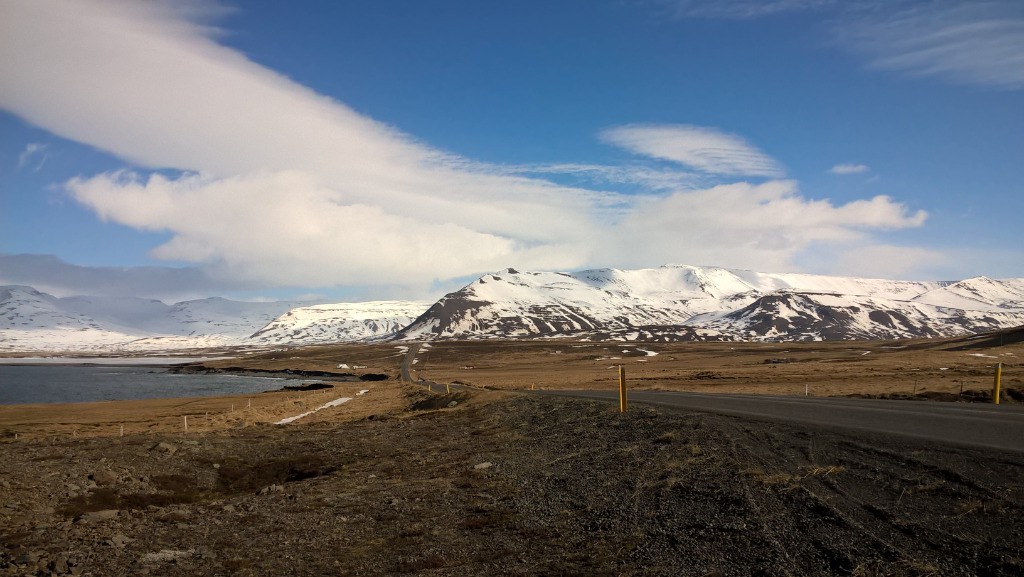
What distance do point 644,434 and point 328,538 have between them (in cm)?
1243

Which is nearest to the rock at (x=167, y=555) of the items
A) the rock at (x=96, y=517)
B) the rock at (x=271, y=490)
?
the rock at (x=96, y=517)

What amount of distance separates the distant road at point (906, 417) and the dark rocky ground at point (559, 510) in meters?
1.62

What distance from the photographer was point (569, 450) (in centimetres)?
2084

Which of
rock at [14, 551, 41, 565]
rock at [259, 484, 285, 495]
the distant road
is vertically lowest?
rock at [259, 484, 285, 495]

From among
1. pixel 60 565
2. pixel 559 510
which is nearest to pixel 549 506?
pixel 559 510

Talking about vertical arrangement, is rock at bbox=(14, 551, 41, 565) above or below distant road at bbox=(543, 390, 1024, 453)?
below

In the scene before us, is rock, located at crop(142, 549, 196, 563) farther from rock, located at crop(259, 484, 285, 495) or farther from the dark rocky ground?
rock, located at crop(259, 484, 285, 495)

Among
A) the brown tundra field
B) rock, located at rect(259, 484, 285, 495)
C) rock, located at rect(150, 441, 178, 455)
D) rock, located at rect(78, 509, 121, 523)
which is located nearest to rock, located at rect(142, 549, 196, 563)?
the brown tundra field

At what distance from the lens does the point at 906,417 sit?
70.3 feet

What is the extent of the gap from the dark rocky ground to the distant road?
1.62 metres

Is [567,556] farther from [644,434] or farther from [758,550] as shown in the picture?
[644,434]

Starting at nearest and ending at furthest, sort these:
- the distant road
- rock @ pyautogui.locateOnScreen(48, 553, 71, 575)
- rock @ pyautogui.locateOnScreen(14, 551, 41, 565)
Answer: rock @ pyautogui.locateOnScreen(48, 553, 71, 575) < rock @ pyautogui.locateOnScreen(14, 551, 41, 565) < the distant road

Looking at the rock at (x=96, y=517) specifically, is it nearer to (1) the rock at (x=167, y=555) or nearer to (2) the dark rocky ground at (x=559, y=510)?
(2) the dark rocky ground at (x=559, y=510)

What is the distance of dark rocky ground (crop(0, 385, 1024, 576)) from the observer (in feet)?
31.8
